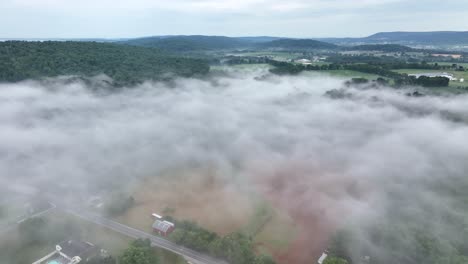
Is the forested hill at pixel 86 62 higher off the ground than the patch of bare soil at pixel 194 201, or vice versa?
the forested hill at pixel 86 62

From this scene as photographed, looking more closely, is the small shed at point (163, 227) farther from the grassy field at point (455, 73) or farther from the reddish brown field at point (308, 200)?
the grassy field at point (455, 73)

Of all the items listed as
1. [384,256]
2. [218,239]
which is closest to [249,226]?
[218,239]

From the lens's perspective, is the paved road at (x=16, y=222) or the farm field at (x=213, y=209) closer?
the farm field at (x=213, y=209)

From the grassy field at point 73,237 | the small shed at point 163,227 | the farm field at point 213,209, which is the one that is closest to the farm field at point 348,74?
the farm field at point 213,209

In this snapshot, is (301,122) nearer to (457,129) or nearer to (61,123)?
(457,129)

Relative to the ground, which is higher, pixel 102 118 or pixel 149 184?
pixel 102 118

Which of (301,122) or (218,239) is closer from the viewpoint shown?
(218,239)
